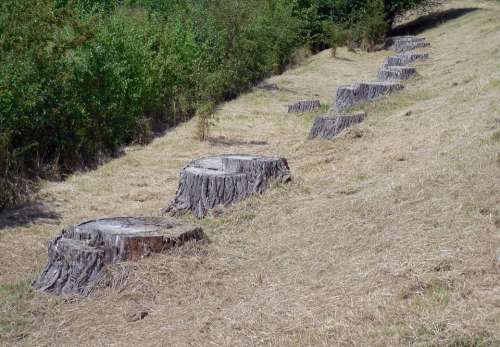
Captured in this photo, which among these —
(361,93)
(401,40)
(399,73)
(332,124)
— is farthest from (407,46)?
(332,124)

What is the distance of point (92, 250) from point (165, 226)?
71cm

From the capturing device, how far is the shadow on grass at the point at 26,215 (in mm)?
7953

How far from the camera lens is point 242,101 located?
16531mm

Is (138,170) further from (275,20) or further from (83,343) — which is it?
(275,20)

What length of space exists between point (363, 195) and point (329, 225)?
751 millimetres

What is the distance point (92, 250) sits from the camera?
5.59 meters

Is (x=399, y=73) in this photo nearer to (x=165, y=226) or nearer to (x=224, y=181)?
(x=224, y=181)

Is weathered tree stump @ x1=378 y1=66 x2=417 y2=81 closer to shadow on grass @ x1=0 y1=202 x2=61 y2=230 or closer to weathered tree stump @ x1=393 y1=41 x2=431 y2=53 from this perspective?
weathered tree stump @ x1=393 y1=41 x2=431 y2=53

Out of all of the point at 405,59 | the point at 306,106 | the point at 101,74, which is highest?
the point at 101,74

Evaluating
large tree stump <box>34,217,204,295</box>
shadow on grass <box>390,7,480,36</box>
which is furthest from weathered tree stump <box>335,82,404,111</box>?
shadow on grass <box>390,7,480,36</box>

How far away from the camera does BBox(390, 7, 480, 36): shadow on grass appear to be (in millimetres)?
26359

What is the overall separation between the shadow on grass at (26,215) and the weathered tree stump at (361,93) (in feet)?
18.8

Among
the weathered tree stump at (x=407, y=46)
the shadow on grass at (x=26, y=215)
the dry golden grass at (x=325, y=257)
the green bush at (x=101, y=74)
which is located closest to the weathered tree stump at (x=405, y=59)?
the weathered tree stump at (x=407, y=46)

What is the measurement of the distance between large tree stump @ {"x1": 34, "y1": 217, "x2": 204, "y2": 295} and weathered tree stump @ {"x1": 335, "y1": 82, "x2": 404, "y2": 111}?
275 inches
